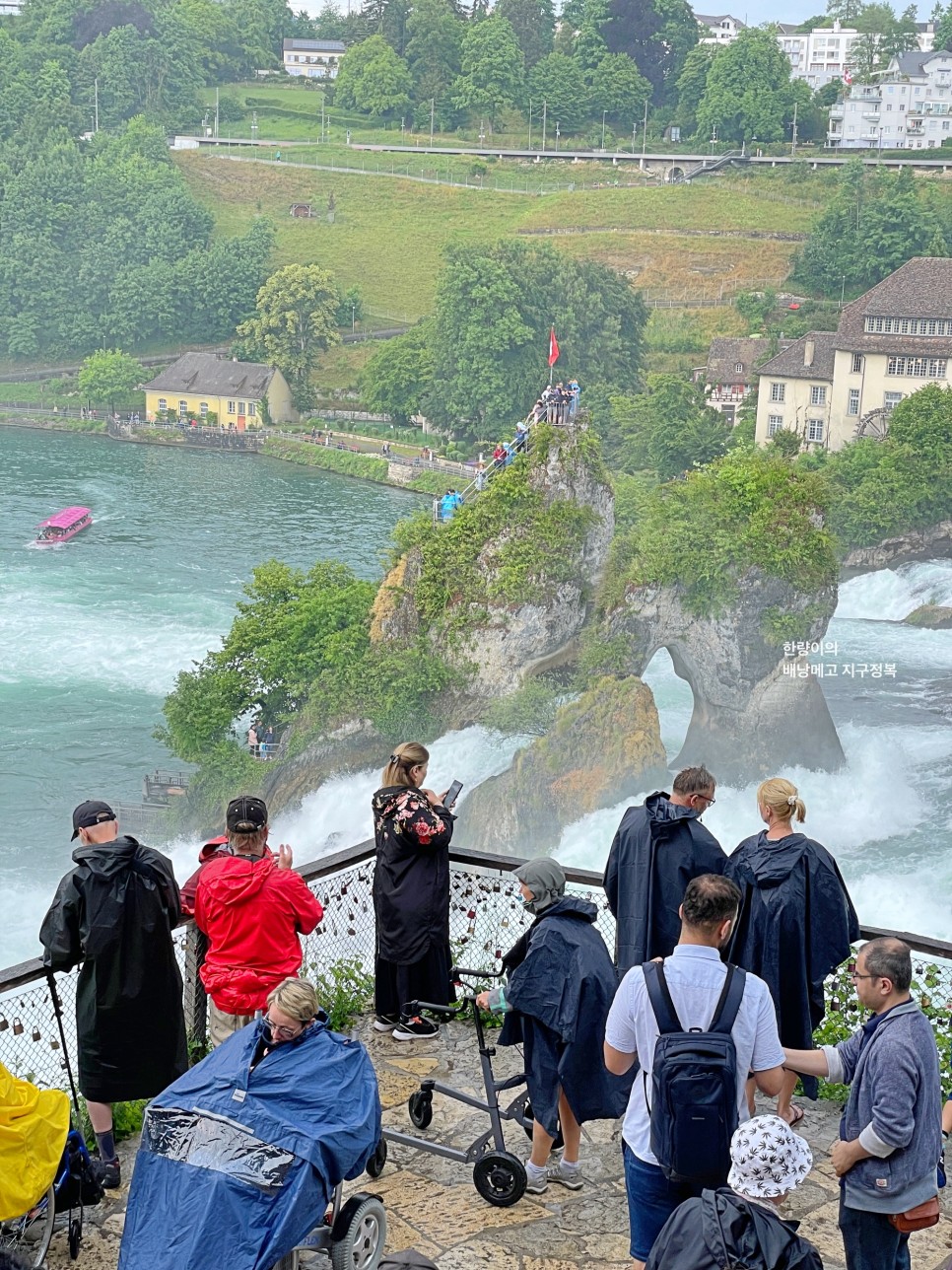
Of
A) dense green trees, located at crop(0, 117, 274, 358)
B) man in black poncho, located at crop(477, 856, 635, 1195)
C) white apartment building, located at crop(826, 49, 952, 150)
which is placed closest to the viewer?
man in black poncho, located at crop(477, 856, 635, 1195)

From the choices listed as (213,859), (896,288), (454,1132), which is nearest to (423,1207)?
(454,1132)

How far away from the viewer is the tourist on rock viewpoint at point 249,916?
15.7 feet

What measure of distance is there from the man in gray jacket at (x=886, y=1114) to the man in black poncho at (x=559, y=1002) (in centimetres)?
90

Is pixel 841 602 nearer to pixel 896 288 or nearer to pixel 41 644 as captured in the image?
pixel 896 288

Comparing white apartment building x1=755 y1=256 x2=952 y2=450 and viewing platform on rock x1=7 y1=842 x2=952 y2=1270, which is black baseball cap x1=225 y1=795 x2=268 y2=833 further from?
white apartment building x1=755 y1=256 x2=952 y2=450

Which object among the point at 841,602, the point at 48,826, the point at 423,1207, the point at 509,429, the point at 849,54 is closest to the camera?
the point at 423,1207

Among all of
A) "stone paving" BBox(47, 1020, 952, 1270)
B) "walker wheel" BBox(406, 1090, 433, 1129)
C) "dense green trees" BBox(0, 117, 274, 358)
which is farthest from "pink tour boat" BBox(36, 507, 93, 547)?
"walker wheel" BBox(406, 1090, 433, 1129)

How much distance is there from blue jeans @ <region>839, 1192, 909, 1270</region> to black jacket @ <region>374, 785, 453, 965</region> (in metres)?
2.09

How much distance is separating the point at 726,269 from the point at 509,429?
1010 cm

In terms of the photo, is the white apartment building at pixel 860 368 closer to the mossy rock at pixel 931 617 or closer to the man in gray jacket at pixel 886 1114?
the mossy rock at pixel 931 617

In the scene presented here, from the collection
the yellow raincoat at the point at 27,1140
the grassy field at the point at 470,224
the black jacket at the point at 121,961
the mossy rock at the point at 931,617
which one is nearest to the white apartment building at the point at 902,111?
the grassy field at the point at 470,224

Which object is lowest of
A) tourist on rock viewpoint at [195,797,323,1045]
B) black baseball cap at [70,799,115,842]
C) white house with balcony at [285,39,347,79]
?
tourist on rock viewpoint at [195,797,323,1045]

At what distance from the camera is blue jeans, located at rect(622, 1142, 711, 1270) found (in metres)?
3.74

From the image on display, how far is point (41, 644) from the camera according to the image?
4997 cm
